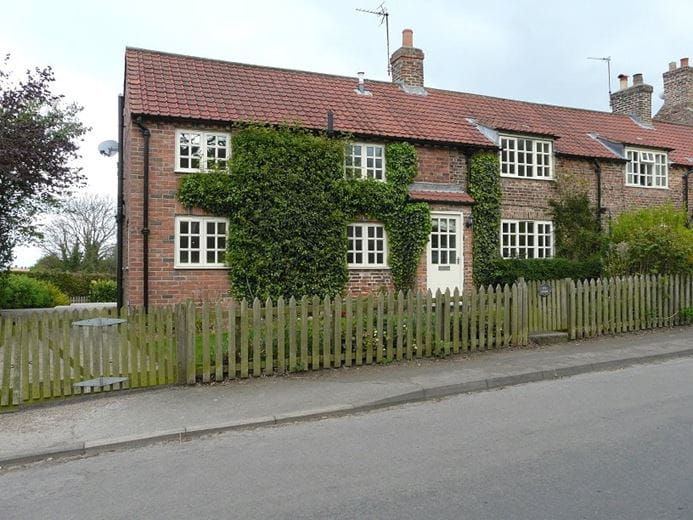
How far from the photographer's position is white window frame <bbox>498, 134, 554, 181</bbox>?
17.7 metres

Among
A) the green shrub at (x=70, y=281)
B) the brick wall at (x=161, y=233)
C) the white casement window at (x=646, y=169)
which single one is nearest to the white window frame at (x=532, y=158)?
the white casement window at (x=646, y=169)

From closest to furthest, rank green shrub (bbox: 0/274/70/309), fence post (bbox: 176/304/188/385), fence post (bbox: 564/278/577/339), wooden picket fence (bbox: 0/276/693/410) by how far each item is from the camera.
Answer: wooden picket fence (bbox: 0/276/693/410), fence post (bbox: 176/304/188/385), fence post (bbox: 564/278/577/339), green shrub (bbox: 0/274/70/309)

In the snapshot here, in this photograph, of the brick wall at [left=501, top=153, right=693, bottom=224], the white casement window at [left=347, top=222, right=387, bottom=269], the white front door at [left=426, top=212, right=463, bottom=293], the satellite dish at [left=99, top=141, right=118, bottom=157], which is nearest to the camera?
the satellite dish at [left=99, top=141, right=118, bottom=157]

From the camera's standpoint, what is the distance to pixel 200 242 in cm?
1390

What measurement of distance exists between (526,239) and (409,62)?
7.76m

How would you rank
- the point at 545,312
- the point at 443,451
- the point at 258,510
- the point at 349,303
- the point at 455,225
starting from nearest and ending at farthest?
1. the point at 258,510
2. the point at 443,451
3. the point at 349,303
4. the point at 545,312
5. the point at 455,225

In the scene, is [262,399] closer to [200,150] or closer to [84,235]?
[200,150]

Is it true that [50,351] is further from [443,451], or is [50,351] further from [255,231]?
[255,231]

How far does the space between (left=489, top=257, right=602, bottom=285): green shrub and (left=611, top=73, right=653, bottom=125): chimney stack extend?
1072 cm

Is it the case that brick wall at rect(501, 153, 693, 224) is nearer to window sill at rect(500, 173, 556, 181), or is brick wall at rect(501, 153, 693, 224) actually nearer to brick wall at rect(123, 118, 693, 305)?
window sill at rect(500, 173, 556, 181)

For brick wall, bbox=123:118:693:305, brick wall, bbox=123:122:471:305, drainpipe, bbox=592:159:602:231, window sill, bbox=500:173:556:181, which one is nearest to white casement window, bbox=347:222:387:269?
brick wall, bbox=123:118:693:305

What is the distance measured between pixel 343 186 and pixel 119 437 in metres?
9.94

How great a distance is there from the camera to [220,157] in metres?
14.4

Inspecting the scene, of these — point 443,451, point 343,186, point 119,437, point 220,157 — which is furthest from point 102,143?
point 443,451
